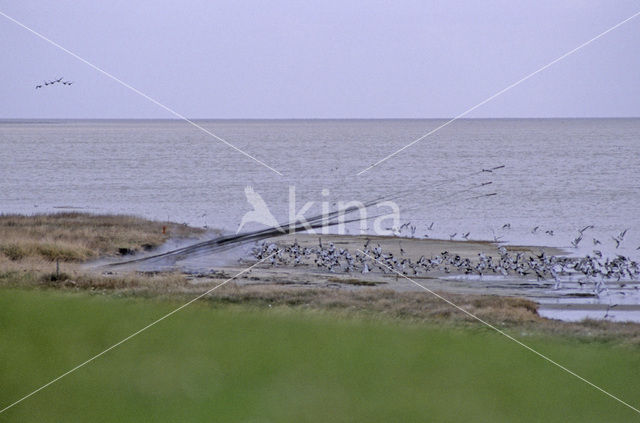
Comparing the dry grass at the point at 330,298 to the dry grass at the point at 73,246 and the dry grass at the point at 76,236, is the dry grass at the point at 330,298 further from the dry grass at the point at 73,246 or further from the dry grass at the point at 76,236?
the dry grass at the point at 76,236

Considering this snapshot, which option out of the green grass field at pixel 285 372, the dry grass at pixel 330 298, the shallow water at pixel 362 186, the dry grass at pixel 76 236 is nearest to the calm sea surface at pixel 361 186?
the shallow water at pixel 362 186

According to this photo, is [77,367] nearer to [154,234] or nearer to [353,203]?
[154,234]

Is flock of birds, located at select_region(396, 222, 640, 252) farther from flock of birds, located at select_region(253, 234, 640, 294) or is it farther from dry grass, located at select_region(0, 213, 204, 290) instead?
dry grass, located at select_region(0, 213, 204, 290)

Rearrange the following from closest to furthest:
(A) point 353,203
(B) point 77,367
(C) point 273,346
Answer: (B) point 77,367
(C) point 273,346
(A) point 353,203

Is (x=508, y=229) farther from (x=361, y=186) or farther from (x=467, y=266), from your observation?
(x=361, y=186)

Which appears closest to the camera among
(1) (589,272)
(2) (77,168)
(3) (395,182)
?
(1) (589,272)

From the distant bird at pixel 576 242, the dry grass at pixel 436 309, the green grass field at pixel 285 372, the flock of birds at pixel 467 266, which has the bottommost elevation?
the distant bird at pixel 576 242

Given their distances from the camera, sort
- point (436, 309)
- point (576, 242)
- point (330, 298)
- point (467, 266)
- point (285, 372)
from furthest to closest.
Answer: point (576, 242) < point (467, 266) < point (330, 298) < point (436, 309) < point (285, 372)

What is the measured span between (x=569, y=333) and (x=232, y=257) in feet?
45.7

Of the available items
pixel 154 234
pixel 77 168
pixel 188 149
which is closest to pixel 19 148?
pixel 188 149

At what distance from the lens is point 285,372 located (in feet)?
28.7

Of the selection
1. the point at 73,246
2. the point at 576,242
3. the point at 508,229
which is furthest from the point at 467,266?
the point at 508,229

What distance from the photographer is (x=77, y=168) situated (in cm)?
7119

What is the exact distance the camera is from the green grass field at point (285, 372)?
7.82 m
